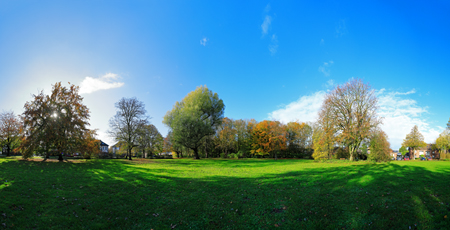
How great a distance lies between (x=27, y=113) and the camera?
26719 millimetres

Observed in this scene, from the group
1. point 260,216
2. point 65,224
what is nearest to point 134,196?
point 65,224

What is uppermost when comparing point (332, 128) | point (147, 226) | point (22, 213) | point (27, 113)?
point (27, 113)

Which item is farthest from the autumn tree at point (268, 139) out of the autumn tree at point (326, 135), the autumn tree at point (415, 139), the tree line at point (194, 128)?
the autumn tree at point (415, 139)

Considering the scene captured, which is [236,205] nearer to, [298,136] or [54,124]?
[54,124]

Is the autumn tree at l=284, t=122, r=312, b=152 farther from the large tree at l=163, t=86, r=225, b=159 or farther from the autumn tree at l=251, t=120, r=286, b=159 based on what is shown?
the large tree at l=163, t=86, r=225, b=159

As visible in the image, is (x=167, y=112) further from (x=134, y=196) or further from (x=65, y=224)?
(x=65, y=224)

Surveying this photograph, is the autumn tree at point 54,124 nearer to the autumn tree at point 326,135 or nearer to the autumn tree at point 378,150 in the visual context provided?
the autumn tree at point 326,135

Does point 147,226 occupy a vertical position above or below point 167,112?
below

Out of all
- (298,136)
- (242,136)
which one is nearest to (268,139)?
(242,136)

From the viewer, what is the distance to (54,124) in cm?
2698

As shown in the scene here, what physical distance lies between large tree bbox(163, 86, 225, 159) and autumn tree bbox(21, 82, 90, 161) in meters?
16.8

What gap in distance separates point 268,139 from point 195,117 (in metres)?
22.2

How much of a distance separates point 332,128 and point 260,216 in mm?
28971

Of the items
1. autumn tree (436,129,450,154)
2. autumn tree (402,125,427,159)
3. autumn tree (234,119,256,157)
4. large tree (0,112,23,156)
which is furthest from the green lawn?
autumn tree (402,125,427,159)
